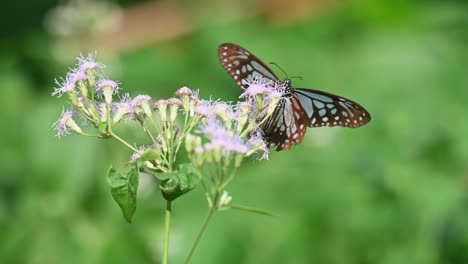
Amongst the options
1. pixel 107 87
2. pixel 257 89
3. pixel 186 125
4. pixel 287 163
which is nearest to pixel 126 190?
pixel 186 125

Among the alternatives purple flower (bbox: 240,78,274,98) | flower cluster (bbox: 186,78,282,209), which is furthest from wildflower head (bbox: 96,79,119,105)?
purple flower (bbox: 240,78,274,98)

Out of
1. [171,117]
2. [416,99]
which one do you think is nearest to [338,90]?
[416,99]

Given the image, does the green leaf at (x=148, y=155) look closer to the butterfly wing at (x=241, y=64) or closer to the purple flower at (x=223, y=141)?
the purple flower at (x=223, y=141)

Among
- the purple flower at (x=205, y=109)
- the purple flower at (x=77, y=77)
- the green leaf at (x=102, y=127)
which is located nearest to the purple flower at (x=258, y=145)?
the purple flower at (x=205, y=109)

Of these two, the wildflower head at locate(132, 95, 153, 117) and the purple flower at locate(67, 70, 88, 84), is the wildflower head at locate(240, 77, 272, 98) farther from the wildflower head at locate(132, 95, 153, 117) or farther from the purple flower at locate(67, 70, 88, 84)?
the purple flower at locate(67, 70, 88, 84)

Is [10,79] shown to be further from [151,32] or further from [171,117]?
[171,117]

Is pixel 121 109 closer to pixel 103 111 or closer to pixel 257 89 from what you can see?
pixel 103 111
